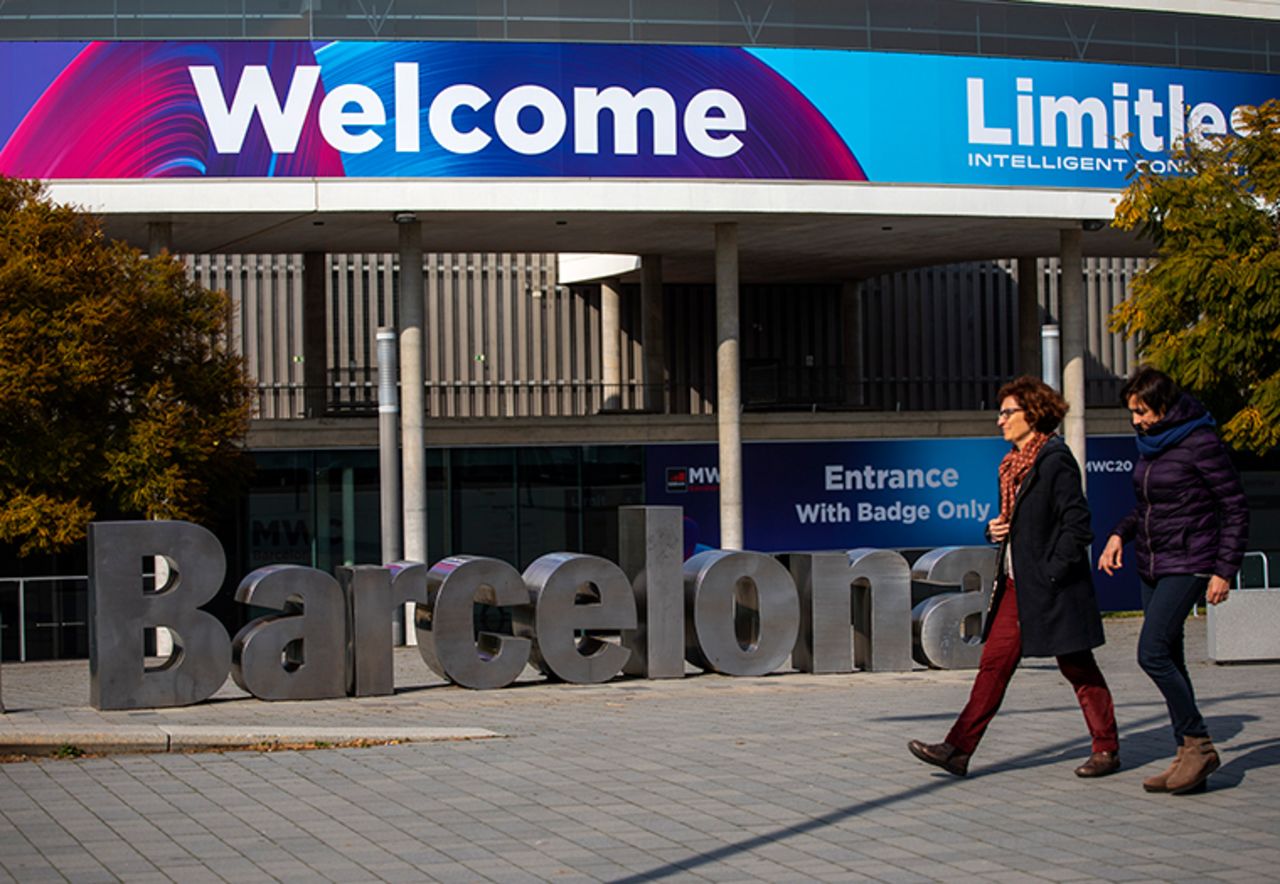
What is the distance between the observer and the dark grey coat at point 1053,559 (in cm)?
912

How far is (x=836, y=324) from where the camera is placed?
38656 mm

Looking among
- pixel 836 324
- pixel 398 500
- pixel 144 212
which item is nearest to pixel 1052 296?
pixel 836 324

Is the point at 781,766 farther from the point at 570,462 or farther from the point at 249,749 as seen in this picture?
the point at 570,462

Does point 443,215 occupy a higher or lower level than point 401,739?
higher

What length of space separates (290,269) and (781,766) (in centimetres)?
3006

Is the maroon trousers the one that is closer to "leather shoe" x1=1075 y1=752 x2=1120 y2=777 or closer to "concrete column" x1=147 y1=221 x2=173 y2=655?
"leather shoe" x1=1075 y1=752 x2=1120 y2=777

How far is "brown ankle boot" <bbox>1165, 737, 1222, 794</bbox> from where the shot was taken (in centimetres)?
873

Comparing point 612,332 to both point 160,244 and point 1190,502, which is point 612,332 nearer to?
point 160,244

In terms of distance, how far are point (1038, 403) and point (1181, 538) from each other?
113cm

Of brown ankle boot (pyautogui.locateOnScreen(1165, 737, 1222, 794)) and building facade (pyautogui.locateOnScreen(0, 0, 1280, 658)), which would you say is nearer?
brown ankle boot (pyautogui.locateOnScreen(1165, 737, 1222, 794))

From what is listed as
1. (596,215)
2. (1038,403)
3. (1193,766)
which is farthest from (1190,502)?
(596,215)

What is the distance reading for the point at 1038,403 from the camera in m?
9.52

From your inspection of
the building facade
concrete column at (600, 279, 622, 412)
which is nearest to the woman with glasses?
the building facade

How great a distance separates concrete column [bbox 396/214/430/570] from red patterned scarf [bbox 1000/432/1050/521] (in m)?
17.8
